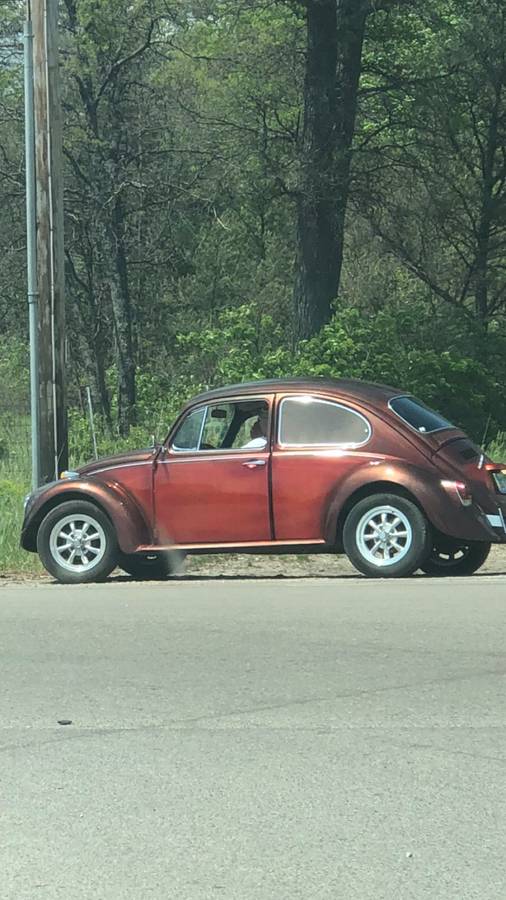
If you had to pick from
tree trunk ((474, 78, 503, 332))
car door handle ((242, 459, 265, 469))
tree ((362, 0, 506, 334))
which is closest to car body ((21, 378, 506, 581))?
car door handle ((242, 459, 265, 469))

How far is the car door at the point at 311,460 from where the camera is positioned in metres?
10.8

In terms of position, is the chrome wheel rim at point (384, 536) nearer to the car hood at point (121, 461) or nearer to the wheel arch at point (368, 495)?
the wheel arch at point (368, 495)

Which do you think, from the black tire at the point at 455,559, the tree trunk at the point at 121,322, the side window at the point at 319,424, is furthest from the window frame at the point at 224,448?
the tree trunk at the point at 121,322

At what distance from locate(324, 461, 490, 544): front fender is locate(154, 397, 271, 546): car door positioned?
1.97ft

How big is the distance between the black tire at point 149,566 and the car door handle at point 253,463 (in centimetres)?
127

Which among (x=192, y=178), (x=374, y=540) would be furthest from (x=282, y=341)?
(x=374, y=540)

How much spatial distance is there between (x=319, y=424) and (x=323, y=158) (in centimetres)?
1260

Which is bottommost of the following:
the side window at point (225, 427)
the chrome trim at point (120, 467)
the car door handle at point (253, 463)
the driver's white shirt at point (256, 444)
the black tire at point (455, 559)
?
the black tire at point (455, 559)

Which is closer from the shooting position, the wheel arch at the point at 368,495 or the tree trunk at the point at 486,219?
the wheel arch at the point at 368,495

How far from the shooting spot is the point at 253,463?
11.0m

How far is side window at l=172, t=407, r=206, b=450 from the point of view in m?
11.3

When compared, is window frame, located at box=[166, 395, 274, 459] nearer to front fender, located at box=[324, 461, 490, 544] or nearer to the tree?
front fender, located at box=[324, 461, 490, 544]

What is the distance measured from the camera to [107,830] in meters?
4.94

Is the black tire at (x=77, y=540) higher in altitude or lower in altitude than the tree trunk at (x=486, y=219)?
lower
